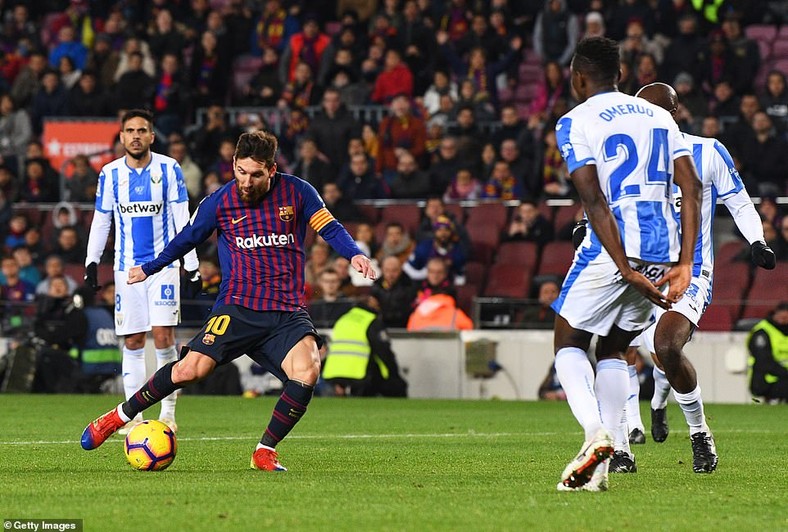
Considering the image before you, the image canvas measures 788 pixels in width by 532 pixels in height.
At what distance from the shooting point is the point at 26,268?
19.4 meters

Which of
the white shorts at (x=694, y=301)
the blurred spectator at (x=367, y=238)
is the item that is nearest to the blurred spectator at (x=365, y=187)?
the blurred spectator at (x=367, y=238)

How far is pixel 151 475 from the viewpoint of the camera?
7.73m

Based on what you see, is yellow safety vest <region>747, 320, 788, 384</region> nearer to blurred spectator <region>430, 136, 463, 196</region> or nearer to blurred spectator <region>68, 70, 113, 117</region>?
blurred spectator <region>430, 136, 463, 196</region>

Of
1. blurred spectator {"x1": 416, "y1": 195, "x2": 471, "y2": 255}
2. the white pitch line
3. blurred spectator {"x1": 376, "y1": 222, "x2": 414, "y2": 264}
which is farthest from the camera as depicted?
blurred spectator {"x1": 376, "y1": 222, "x2": 414, "y2": 264}

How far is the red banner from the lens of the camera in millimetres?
21297

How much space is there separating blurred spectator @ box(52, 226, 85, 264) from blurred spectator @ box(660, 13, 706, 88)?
308 inches

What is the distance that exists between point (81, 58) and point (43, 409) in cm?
1107

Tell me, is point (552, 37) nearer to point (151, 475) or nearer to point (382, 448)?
point (382, 448)

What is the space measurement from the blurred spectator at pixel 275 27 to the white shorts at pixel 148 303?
12.3 m

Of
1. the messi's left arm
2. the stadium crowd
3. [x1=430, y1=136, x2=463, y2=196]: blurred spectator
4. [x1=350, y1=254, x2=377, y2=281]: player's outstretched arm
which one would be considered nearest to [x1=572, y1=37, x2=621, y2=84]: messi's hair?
[x1=350, y1=254, x2=377, y2=281]: player's outstretched arm

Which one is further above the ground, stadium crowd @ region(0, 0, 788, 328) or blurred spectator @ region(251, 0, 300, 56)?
blurred spectator @ region(251, 0, 300, 56)

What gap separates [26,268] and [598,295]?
1352 cm

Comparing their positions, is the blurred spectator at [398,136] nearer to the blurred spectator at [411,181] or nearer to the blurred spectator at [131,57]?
the blurred spectator at [411,181]

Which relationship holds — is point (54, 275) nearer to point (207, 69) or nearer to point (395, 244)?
point (395, 244)
